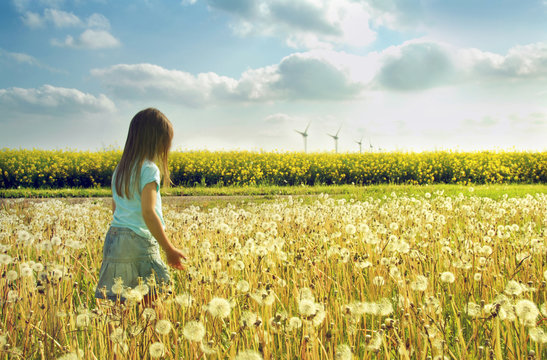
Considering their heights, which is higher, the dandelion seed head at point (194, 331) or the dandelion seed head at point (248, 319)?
the dandelion seed head at point (248, 319)

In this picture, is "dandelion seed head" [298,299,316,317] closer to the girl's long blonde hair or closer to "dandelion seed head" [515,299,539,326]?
"dandelion seed head" [515,299,539,326]

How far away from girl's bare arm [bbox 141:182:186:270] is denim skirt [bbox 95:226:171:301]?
23cm

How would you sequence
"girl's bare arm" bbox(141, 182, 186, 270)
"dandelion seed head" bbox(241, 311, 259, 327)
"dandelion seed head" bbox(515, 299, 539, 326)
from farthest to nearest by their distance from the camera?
"girl's bare arm" bbox(141, 182, 186, 270) < "dandelion seed head" bbox(515, 299, 539, 326) < "dandelion seed head" bbox(241, 311, 259, 327)

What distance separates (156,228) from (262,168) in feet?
53.5

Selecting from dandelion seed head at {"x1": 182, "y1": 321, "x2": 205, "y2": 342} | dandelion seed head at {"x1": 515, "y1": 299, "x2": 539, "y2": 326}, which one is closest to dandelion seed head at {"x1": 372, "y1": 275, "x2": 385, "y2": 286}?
dandelion seed head at {"x1": 515, "y1": 299, "x2": 539, "y2": 326}

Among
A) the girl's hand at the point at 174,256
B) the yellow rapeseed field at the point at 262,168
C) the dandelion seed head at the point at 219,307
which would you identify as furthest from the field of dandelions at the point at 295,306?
the yellow rapeseed field at the point at 262,168

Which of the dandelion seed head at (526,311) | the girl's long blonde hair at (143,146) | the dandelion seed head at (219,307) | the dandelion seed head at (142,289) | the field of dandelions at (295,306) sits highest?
the girl's long blonde hair at (143,146)

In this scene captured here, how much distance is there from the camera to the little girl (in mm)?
3174

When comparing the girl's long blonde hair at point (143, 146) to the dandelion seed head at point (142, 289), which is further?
the girl's long blonde hair at point (143, 146)

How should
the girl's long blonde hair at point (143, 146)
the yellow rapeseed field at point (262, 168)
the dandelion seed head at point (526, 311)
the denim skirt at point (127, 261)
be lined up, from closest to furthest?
the dandelion seed head at point (526, 311) → the denim skirt at point (127, 261) → the girl's long blonde hair at point (143, 146) → the yellow rapeseed field at point (262, 168)

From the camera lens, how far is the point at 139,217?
3.33 meters

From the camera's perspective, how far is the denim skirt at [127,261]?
3227 millimetres

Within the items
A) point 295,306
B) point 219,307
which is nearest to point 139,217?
point 295,306

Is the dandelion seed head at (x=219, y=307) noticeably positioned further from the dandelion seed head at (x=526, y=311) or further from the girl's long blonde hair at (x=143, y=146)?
the girl's long blonde hair at (x=143, y=146)
